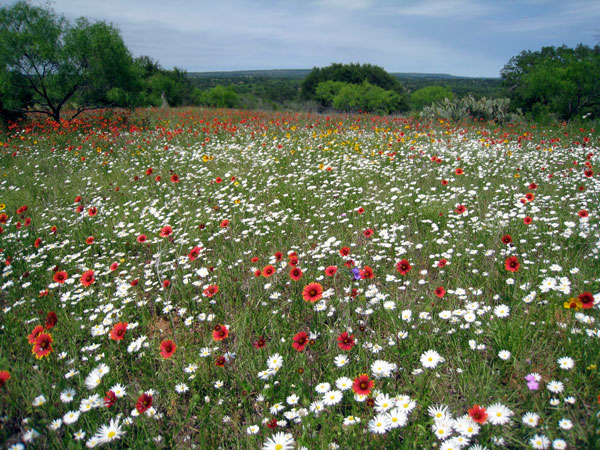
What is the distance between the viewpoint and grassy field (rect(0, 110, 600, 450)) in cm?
157

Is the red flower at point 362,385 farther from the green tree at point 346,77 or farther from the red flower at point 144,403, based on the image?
the green tree at point 346,77

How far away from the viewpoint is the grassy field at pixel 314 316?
61.9 inches

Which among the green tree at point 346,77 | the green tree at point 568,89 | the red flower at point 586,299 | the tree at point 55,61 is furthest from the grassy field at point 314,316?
the green tree at point 346,77

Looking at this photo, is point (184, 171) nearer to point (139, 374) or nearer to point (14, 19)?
point (139, 374)

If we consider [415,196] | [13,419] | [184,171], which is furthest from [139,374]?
[184,171]

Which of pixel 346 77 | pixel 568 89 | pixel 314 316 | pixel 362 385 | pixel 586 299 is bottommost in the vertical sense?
pixel 314 316

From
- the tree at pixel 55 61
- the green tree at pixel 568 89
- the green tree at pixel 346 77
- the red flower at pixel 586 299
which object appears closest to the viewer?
the red flower at pixel 586 299

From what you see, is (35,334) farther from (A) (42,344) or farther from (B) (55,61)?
(B) (55,61)

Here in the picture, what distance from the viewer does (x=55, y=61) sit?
12180mm

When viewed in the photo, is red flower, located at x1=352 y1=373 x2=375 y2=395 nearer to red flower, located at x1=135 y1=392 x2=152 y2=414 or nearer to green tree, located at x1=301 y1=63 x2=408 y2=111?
red flower, located at x1=135 y1=392 x2=152 y2=414

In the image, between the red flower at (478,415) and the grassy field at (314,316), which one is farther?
the grassy field at (314,316)

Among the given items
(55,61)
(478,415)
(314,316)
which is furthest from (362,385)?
(55,61)

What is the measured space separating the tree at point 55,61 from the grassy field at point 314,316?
360 inches

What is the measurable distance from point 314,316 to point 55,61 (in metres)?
14.9
